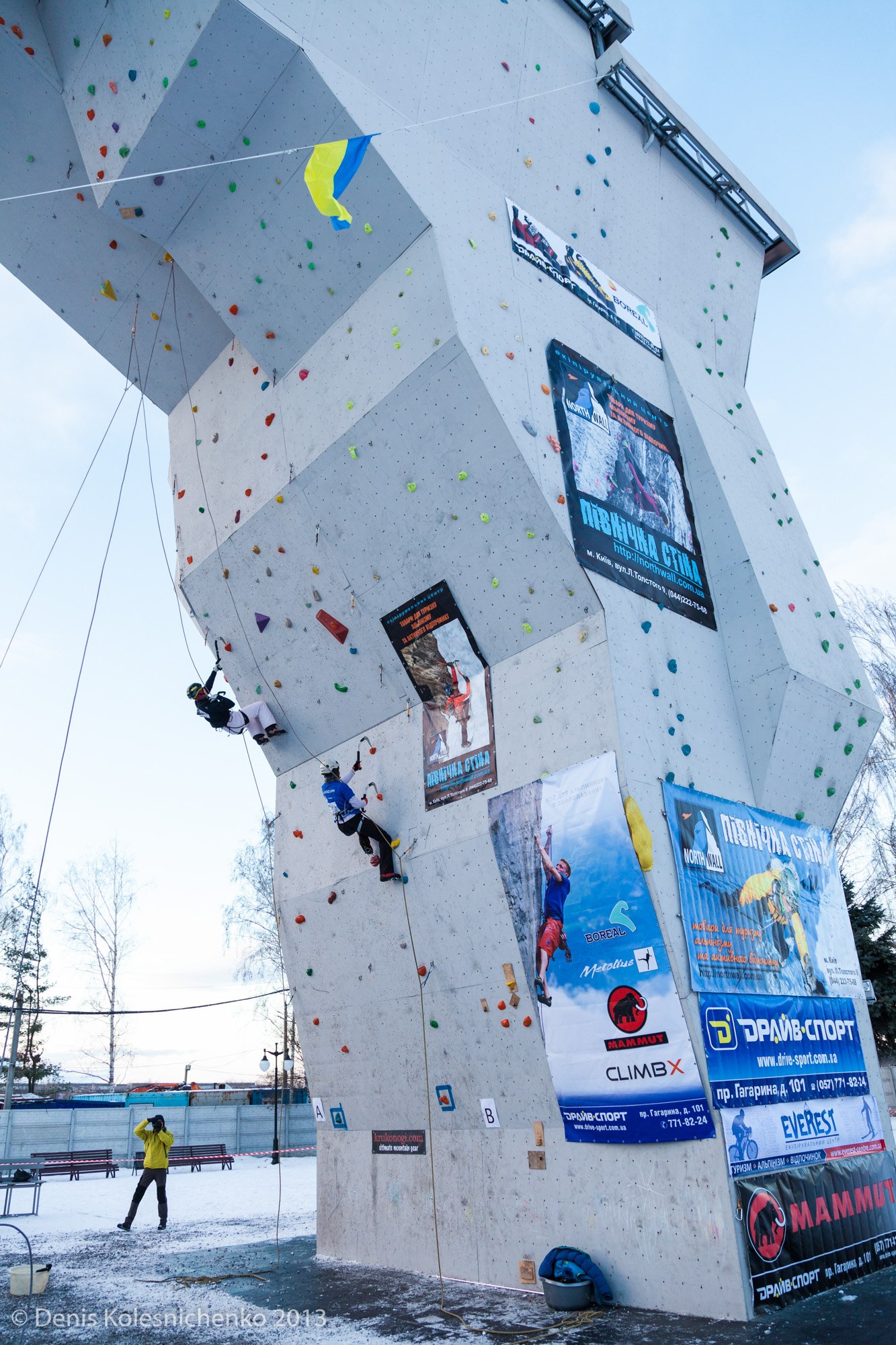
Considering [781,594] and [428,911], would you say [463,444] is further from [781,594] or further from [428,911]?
[428,911]

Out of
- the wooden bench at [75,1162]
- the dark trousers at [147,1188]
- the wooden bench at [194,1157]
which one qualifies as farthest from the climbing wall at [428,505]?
the wooden bench at [194,1157]

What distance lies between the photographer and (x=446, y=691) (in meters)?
6.87

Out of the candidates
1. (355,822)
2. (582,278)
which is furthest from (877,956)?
→ (582,278)

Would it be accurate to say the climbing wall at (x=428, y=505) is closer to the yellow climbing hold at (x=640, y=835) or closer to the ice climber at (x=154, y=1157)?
the yellow climbing hold at (x=640, y=835)

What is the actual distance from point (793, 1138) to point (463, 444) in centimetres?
484

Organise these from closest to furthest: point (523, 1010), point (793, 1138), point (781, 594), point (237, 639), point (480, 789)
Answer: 1. point (793, 1138)
2. point (523, 1010)
3. point (480, 789)
4. point (781, 594)
5. point (237, 639)

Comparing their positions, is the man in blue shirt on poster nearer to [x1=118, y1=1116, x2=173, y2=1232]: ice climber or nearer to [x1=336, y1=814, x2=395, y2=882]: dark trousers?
[x1=336, y1=814, x2=395, y2=882]: dark trousers

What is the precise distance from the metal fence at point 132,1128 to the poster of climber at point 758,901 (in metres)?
14.7

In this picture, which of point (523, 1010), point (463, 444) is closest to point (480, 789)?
point (523, 1010)

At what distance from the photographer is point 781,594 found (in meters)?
7.16

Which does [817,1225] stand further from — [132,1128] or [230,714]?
[132,1128]

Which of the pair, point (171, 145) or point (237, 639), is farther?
point (237, 639)

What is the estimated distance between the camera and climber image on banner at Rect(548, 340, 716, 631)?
6.25 metres

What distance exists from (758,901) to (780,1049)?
0.92 metres
